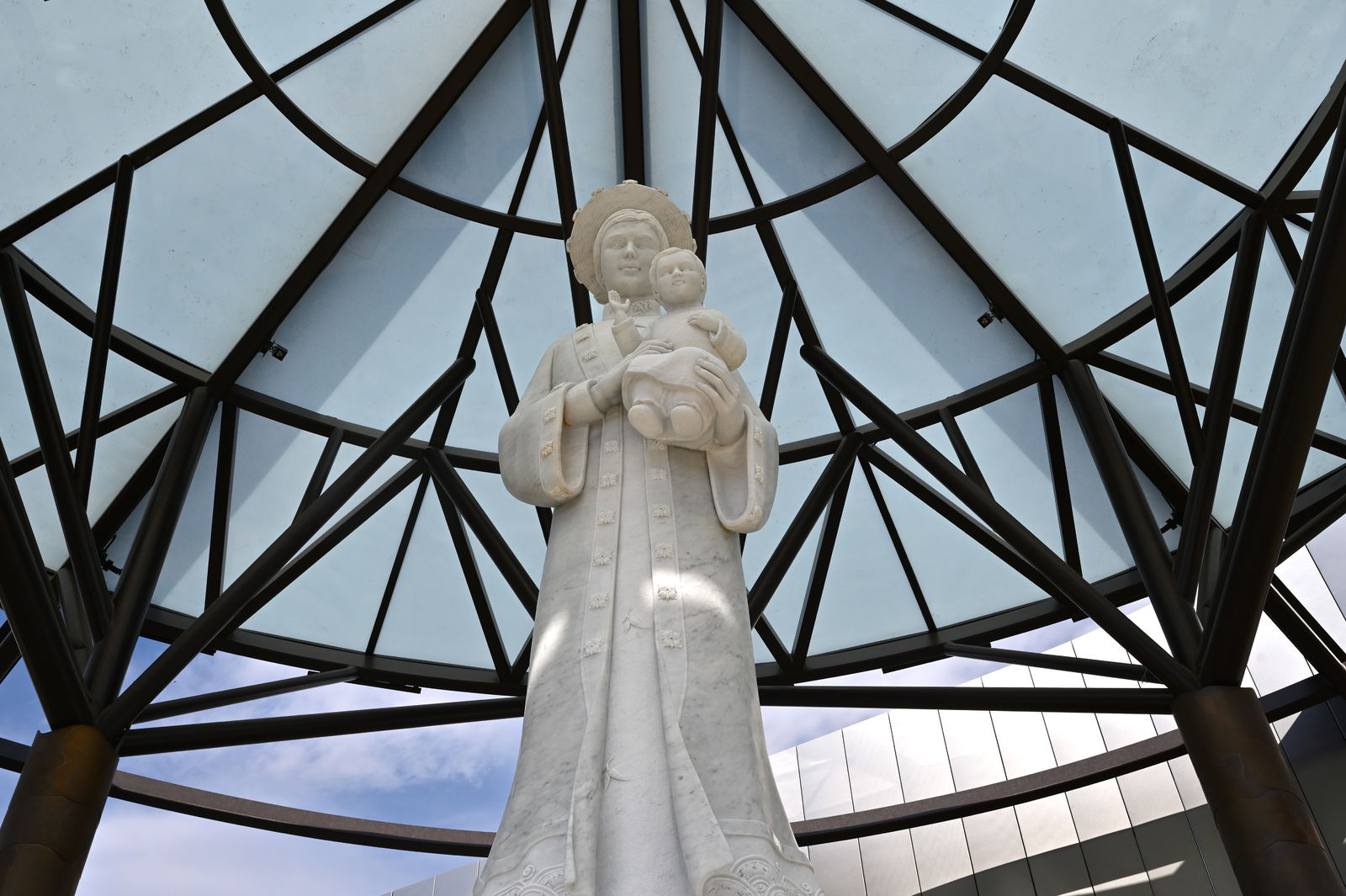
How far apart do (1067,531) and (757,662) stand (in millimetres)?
5310

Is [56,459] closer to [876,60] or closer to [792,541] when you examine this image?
[792,541]

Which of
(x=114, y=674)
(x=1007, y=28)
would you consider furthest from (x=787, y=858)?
(x=1007, y=28)

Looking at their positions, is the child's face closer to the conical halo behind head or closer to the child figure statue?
the child figure statue

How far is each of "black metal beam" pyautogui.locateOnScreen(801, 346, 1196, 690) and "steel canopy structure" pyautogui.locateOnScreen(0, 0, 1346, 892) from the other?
5 cm

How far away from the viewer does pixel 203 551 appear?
53.7ft

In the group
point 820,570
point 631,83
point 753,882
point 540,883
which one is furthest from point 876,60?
point 540,883

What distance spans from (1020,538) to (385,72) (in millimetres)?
9388

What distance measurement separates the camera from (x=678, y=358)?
5.41 m

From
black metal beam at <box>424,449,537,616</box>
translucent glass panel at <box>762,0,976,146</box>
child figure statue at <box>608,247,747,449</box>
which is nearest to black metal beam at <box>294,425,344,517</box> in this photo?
black metal beam at <box>424,449,537,616</box>

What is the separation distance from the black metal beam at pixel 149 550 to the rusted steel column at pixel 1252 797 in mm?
11111

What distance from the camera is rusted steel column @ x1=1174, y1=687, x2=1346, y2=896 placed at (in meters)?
9.94

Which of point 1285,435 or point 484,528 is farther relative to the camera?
point 484,528

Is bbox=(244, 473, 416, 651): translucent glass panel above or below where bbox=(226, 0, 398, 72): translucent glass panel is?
below

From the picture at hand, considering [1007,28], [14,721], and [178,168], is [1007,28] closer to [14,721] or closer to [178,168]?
[178,168]
